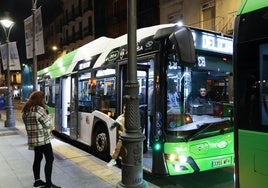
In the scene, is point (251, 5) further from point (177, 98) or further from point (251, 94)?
point (177, 98)

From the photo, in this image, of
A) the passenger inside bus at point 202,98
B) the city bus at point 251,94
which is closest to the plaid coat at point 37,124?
the passenger inside bus at point 202,98

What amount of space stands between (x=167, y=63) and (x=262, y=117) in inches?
110

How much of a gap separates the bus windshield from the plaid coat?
2.18 meters

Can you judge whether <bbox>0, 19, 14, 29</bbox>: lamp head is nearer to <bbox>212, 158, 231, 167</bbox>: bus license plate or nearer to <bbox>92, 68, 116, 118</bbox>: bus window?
<bbox>92, 68, 116, 118</bbox>: bus window

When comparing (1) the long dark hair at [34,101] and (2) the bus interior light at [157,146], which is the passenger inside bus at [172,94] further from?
(1) the long dark hair at [34,101]

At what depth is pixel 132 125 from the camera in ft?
16.5

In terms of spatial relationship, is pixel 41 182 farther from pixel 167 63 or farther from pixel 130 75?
pixel 167 63

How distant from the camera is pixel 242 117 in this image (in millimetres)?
4090

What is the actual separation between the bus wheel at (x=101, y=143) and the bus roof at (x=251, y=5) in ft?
17.8

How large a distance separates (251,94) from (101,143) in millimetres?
5607

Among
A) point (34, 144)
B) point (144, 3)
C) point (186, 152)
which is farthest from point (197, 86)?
point (144, 3)

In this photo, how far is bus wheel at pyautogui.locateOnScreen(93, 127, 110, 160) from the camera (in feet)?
28.9

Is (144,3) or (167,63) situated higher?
(144,3)

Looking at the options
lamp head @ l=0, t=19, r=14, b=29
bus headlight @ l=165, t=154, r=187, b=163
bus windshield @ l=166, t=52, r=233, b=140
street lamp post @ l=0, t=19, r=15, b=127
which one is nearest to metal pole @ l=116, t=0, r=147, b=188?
bus headlight @ l=165, t=154, r=187, b=163
